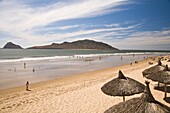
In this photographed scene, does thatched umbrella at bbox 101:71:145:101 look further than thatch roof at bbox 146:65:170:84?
No

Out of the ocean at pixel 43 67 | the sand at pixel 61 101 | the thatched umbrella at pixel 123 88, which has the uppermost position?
the thatched umbrella at pixel 123 88

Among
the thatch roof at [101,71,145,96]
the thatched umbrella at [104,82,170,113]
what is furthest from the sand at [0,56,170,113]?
the thatched umbrella at [104,82,170,113]

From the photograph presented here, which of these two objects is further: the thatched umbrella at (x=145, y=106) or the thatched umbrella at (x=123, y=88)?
the thatched umbrella at (x=123, y=88)

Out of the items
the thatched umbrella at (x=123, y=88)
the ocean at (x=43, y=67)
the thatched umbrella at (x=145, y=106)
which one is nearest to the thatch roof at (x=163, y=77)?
the thatched umbrella at (x=123, y=88)

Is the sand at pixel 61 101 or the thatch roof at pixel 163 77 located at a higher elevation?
the thatch roof at pixel 163 77

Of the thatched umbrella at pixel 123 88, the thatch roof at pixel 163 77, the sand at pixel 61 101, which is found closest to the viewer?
the thatched umbrella at pixel 123 88

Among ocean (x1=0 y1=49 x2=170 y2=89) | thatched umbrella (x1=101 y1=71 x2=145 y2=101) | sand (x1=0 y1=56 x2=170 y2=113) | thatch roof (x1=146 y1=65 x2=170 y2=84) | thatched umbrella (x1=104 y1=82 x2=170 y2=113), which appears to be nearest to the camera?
thatched umbrella (x1=104 y1=82 x2=170 y2=113)

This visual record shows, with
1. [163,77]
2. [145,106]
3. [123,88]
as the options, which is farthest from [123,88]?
[145,106]

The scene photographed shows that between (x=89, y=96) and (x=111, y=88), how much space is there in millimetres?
4059

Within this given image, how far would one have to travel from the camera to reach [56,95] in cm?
1404

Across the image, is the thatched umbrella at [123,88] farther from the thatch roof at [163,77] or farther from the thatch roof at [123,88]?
the thatch roof at [163,77]

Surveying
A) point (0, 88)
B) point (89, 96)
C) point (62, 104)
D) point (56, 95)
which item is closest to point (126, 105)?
point (62, 104)

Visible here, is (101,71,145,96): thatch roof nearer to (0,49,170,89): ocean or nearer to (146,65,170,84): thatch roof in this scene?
(146,65,170,84): thatch roof

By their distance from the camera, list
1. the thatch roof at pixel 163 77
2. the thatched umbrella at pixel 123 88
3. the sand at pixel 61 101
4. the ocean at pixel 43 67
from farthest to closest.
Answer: the ocean at pixel 43 67 < the thatch roof at pixel 163 77 < the sand at pixel 61 101 < the thatched umbrella at pixel 123 88
